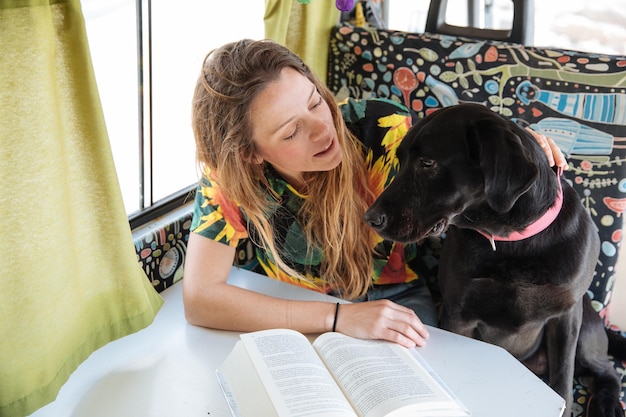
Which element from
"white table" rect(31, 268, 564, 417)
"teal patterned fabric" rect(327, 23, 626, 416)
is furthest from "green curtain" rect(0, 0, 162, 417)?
"teal patterned fabric" rect(327, 23, 626, 416)

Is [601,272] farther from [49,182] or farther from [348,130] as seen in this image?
[49,182]

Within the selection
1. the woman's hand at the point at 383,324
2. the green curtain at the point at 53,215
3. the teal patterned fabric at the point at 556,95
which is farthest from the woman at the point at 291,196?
the teal patterned fabric at the point at 556,95

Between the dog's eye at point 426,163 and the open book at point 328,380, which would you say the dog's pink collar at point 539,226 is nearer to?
the dog's eye at point 426,163

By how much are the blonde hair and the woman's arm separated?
0.42 feet

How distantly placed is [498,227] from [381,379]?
44 cm

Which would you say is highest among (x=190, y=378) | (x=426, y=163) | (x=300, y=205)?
(x=426, y=163)

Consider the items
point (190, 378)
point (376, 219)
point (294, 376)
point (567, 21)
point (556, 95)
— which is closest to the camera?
point (294, 376)

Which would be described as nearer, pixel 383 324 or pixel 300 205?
pixel 383 324

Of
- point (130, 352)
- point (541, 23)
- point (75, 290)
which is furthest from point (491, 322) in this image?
point (541, 23)

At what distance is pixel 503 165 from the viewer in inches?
45.9

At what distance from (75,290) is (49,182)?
0.78 ft

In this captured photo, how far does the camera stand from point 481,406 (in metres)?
1.09

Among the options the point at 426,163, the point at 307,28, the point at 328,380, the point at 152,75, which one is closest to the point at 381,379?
the point at 328,380

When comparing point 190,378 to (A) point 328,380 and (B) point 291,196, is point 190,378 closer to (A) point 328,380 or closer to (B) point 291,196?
(A) point 328,380
